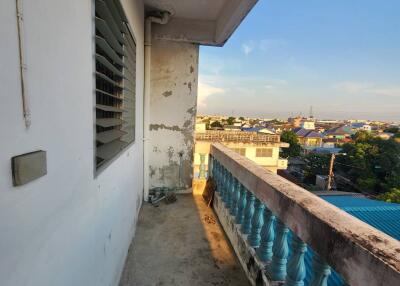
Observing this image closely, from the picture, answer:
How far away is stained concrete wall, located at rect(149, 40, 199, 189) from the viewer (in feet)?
12.4

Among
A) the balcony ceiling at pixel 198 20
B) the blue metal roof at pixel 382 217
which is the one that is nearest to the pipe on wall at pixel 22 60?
the balcony ceiling at pixel 198 20

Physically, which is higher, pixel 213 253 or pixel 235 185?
pixel 235 185

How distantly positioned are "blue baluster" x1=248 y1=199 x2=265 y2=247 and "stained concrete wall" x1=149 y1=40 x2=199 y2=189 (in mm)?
2167

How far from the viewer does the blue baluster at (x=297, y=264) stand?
1249 mm

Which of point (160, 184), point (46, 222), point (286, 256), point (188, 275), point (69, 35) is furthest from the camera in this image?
point (160, 184)

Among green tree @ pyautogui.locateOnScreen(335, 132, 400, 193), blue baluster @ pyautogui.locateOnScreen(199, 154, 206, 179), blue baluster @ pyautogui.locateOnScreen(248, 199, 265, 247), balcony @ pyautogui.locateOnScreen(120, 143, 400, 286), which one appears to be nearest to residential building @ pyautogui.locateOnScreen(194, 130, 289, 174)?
blue baluster @ pyautogui.locateOnScreen(199, 154, 206, 179)

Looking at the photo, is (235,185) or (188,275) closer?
(188,275)

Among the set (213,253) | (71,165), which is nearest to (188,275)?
(213,253)

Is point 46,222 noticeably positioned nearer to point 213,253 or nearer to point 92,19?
point 92,19

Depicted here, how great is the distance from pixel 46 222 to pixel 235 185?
193 cm

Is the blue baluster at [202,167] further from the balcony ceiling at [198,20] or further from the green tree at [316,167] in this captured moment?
the green tree at [316,167]

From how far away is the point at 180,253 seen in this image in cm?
231

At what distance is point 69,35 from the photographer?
88 centimetres

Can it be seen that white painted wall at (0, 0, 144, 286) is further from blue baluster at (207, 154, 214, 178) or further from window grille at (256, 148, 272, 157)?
window grille at (256, 148, 272, 157)
